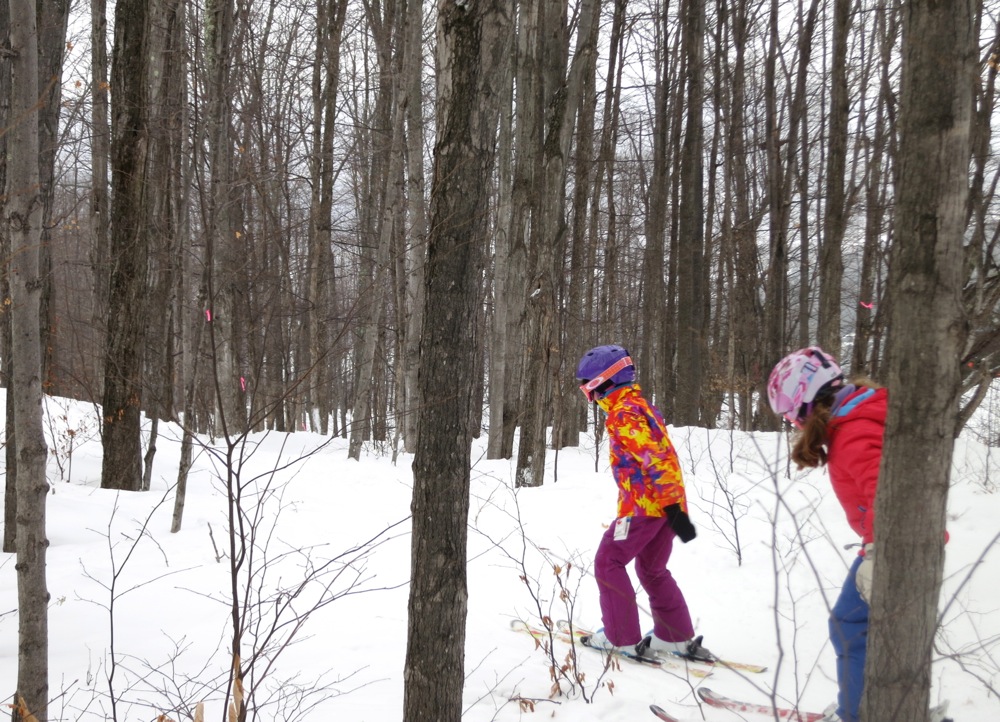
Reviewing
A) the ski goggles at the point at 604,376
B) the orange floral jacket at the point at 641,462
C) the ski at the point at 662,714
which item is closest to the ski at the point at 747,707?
the ski at the point at 662,714

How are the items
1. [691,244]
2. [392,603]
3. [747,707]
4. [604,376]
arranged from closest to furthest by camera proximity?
1. [747,707]
2. [604,376]
3. [392,603]
4. [691,244]

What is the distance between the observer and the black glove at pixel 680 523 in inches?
145

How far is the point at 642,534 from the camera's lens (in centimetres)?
371

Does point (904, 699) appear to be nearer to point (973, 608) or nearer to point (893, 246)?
point (893, 246)

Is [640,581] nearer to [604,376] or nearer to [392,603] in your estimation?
[604,376]

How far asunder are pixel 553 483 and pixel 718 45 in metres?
10.5

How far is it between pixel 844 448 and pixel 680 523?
1.26 metres

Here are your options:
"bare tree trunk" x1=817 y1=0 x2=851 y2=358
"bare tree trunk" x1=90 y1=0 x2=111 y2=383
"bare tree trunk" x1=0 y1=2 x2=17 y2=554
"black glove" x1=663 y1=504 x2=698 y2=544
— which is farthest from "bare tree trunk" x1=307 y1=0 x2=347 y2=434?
"black glove" x1=663 y1=504 x2=698 y2=544

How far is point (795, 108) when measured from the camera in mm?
13484

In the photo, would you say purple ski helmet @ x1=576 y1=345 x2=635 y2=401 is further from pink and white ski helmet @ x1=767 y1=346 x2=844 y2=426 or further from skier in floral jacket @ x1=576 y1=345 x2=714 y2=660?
pink and white ski helmet @ x1=767 y1=346 x2=844 y2=426

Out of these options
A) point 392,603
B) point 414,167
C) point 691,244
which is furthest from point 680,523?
point 691,244

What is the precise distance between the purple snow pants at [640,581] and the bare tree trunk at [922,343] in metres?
2.14

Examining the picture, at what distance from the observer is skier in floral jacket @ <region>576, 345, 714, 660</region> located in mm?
3721

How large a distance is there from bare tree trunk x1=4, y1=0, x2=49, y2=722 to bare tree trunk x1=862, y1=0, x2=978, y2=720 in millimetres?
2621
